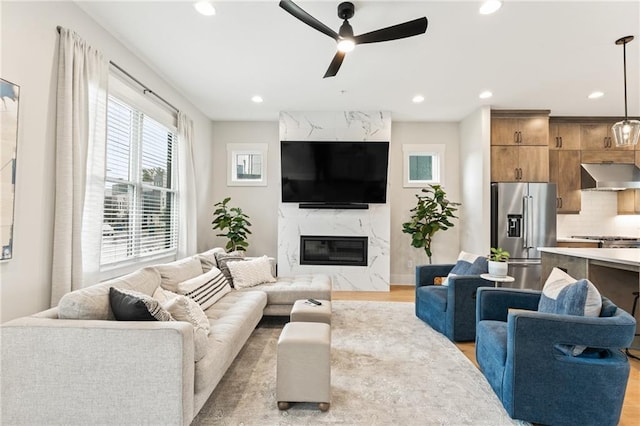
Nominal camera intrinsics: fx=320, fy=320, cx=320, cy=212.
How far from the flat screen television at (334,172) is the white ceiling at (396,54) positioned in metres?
0.67

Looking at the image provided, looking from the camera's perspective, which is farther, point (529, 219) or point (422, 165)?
point (422, 165)

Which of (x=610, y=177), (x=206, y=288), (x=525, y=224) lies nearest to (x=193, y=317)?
(x=206, y=288)

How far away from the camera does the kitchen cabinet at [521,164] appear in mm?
5242

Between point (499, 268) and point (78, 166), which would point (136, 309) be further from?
point (499, 268)

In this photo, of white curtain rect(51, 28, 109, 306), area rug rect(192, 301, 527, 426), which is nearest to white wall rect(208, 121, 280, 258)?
area rug rect(192, 301, 527, 426)

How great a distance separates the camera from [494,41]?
3.15 meters

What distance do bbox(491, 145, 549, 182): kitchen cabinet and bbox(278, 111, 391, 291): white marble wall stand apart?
1866mm

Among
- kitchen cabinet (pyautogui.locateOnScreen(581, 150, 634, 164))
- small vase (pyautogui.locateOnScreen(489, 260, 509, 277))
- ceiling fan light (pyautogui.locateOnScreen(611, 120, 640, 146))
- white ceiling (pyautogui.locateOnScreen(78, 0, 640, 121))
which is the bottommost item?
small vase (pyautogui.locateOnScreen(489, 260, 509, 277))

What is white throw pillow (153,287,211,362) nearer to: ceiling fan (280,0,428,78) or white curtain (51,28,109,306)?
white curtain (51,28,109,306)

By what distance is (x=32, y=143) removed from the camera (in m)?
2.28

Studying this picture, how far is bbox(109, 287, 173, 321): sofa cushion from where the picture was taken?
1829 mm

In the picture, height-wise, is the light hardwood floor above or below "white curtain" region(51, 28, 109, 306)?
below

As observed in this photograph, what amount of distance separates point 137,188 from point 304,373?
117 inches

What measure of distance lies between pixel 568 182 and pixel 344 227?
155 inches
